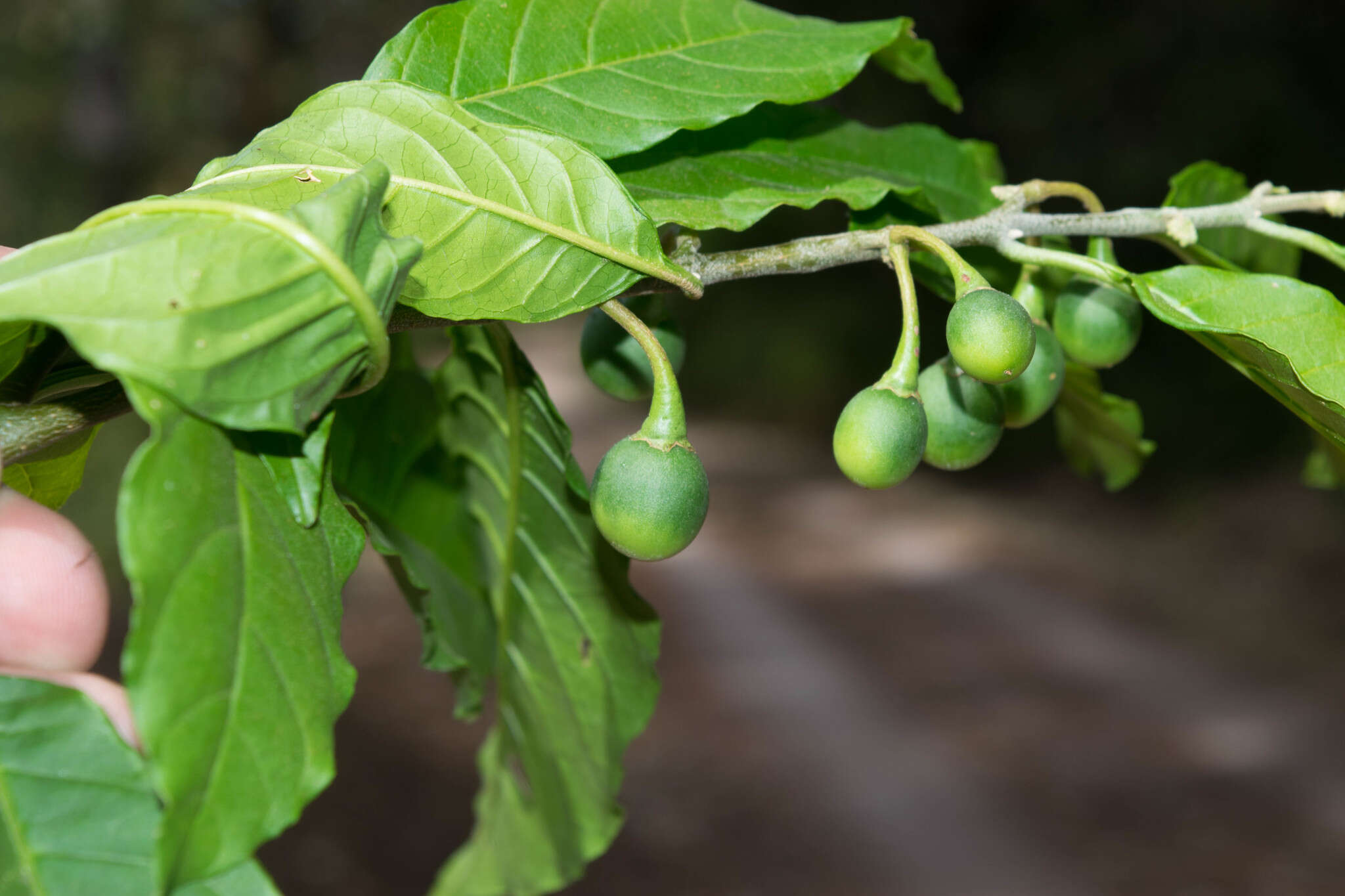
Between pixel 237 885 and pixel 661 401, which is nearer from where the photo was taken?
pixel 237 885

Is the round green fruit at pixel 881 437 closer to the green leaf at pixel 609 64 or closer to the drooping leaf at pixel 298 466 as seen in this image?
the green leaf at pixel 609 64

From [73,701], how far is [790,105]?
2.79 ft

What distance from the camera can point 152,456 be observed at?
1.84ft

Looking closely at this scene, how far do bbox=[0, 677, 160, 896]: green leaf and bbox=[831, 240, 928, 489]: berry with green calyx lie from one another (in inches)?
21.2

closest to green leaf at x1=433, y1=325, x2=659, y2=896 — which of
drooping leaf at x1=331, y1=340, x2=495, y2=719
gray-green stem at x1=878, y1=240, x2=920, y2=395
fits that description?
drooping leaf at x1=331, y1=340, x2=495, y2=719

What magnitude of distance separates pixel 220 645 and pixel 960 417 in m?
0.67

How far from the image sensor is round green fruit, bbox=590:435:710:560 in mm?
792

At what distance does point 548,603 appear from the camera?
1.19 metres

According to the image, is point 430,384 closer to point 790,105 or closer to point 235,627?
point 790,105

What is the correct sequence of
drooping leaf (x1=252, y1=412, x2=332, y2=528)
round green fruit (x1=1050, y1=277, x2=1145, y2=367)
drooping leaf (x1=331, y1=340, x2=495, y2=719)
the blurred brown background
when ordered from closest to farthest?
drooping leaf (x1=252, y1=412, x2=332, y2=528)
round green fruit (x1=1050, y1=277, x2=1145, y2=367)
drooping leaf (x1=331, y1=340, x2=495, y2=719)
the blurred brown background

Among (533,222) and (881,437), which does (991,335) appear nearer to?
(881,437)

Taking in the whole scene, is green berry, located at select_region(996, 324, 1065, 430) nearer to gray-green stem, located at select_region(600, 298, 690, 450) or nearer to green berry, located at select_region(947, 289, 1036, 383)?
green berry, located at select_region(947, 289, 1036, 383)

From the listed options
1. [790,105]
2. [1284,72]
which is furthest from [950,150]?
[1284,72]

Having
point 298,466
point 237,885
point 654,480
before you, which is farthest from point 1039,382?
point 237,885
